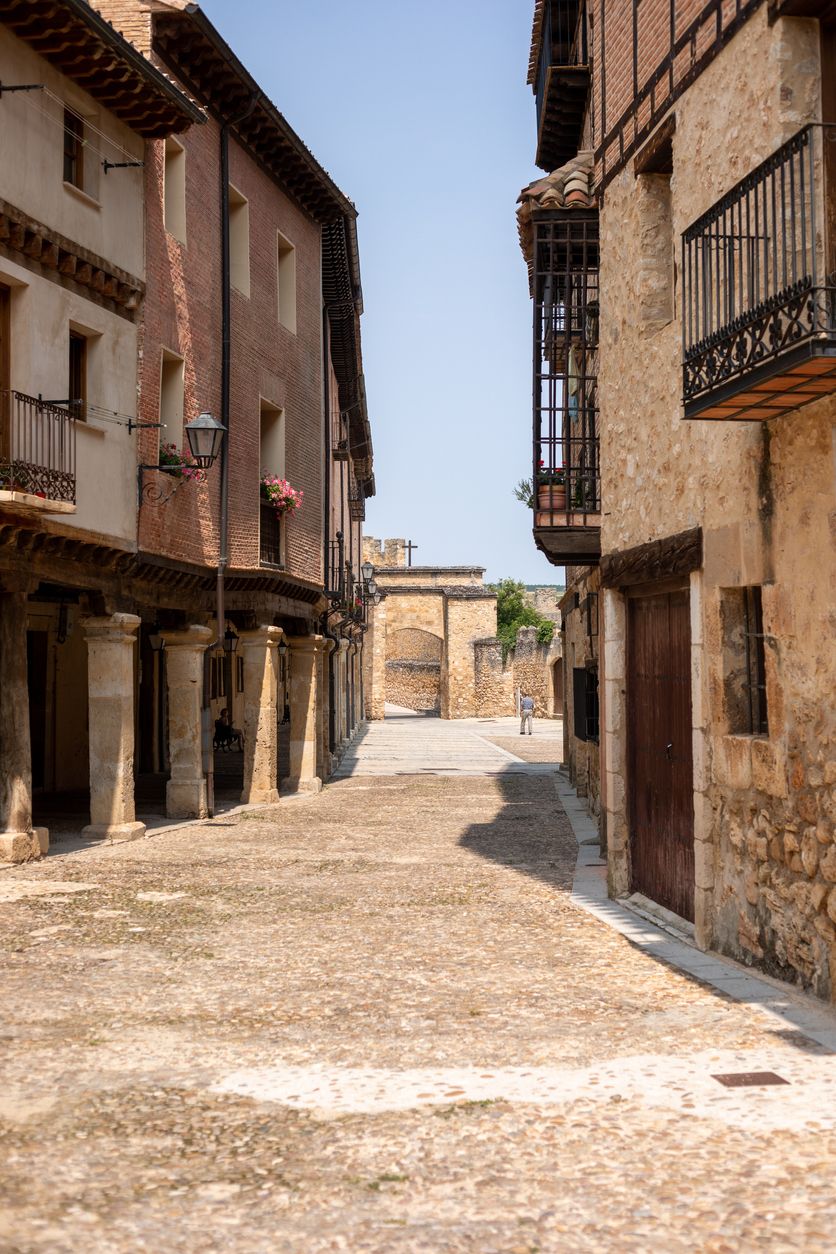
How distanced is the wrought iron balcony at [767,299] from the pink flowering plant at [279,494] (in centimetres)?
1125

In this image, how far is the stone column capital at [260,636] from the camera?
18078 mm

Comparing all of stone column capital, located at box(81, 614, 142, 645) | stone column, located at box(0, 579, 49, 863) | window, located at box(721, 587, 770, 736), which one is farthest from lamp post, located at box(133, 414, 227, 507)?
window, located at box(721, 587, 770, 736)

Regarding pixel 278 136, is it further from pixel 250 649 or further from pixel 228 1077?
pixel 228 1077

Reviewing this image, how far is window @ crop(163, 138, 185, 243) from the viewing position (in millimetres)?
15516

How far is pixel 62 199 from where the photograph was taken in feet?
41.5

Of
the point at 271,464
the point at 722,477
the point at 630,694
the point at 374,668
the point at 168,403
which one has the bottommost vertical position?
the point at 630,694

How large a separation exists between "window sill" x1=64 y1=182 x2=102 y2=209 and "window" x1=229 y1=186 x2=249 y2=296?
4.46 metres

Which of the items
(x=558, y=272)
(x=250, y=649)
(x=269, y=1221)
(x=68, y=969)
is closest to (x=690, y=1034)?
(x=269, y=1221)

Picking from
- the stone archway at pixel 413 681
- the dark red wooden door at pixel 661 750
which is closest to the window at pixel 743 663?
the dark red wooden door at pixel 661 750

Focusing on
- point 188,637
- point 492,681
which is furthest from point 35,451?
point 492,681

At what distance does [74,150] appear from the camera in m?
13.3

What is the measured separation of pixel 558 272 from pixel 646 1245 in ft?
35.1

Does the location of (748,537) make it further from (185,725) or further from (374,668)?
(374,668)

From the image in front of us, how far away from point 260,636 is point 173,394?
400 centimetres
